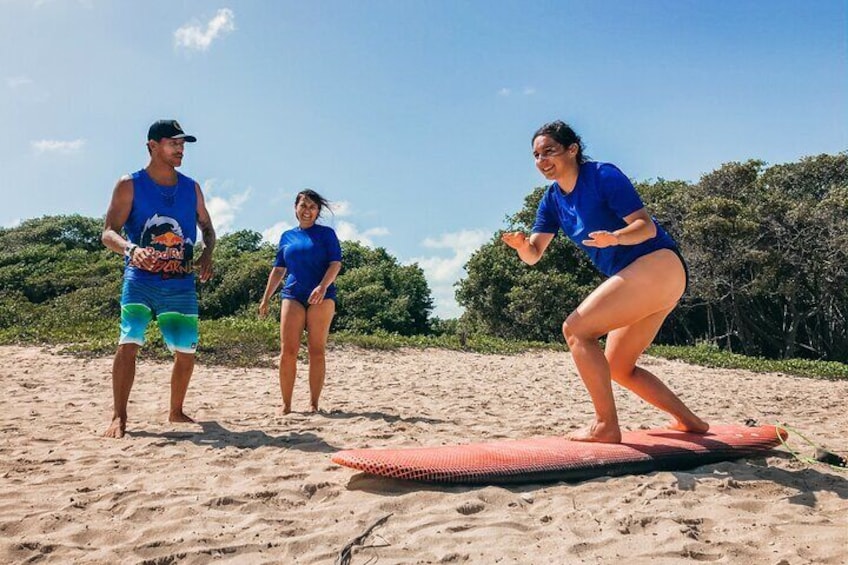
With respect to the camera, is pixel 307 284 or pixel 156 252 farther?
pixel 307 284

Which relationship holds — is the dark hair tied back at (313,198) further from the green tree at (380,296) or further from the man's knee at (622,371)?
the green tree at (380,296)

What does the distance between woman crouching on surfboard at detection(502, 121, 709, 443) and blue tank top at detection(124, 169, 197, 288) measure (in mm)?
2934

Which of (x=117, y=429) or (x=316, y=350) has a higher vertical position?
(x=316, y=350)

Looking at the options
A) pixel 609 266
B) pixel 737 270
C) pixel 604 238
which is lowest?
pixel 609 266

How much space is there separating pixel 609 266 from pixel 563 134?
0.86m

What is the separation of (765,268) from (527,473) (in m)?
17.0

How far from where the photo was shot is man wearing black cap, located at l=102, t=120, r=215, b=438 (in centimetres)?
494

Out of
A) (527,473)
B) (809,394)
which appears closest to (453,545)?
(527,473)

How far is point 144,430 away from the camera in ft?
16.7

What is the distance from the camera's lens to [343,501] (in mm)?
3264

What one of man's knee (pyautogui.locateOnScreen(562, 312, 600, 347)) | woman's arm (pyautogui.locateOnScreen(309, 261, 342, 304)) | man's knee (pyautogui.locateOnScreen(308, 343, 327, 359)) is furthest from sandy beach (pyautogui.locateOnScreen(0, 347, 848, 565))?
woman's arm (pyautogui.locateOnScreen(309, 261, 342, 304))

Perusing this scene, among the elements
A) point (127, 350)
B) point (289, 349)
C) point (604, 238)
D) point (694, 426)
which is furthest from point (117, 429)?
point (694, 426)

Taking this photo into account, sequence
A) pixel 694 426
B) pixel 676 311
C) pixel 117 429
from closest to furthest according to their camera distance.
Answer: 1. pixel 694 426
2. pixel 117 429
3. pixel 676 311

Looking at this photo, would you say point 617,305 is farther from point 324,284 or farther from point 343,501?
point 324,284
